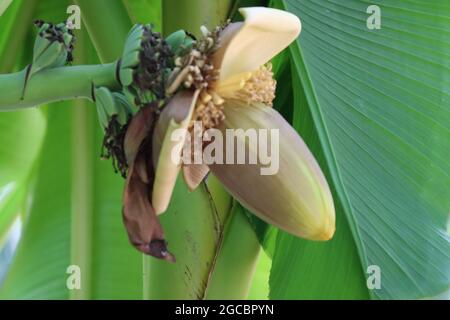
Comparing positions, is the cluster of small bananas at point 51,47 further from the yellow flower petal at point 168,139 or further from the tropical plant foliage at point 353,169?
the tropical plant foliage at point 353,169

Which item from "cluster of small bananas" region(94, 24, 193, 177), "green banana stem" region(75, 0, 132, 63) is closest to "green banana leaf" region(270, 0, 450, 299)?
"green banana stem" region(75, 0, 132, 63)

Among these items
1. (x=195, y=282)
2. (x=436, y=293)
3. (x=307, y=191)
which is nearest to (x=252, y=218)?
(x=195, y=282)

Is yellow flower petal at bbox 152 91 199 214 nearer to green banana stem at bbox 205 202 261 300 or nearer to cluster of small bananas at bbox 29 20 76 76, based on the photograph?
cluster of small bananas at bbox 29 20 76 76

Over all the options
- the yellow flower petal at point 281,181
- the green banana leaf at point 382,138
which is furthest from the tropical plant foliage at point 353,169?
the yellow flower petal at point 281,181
